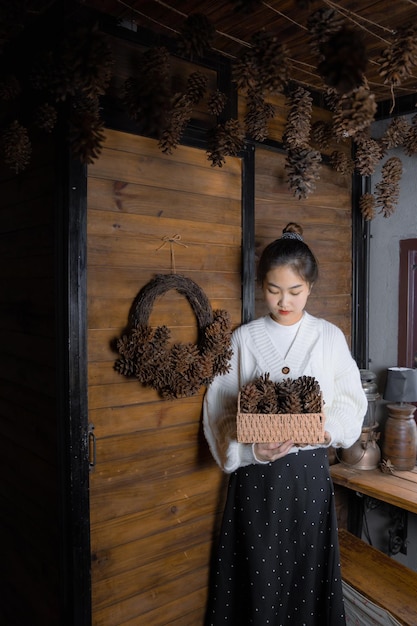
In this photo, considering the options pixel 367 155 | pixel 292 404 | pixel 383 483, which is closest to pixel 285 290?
pixel 292 404

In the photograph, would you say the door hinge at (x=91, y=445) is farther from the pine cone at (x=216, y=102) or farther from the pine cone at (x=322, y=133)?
the pine cone at (x=322, y=133)

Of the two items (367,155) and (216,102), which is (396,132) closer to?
(367,155)

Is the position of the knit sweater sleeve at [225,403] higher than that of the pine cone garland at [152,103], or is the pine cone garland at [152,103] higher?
the pine cone garland at [152,103]

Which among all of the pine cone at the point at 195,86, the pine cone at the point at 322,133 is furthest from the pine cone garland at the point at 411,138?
the pine cone at the point at 195,86

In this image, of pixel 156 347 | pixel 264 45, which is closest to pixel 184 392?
pixel 156 347

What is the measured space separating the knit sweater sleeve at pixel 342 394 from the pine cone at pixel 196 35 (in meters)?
1.18

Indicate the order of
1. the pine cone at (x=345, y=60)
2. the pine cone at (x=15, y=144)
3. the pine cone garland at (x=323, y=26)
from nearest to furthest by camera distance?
the pine cone at (x=345, y=60), the pine cone garland at (x=323, y=26), the pine cone at (x=15, y=144)

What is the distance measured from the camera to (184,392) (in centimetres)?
193

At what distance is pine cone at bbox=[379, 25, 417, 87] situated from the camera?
1360 millimetres

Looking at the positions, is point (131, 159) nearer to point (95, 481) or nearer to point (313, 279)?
point (313, 279)

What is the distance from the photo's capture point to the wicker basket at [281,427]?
1660mm

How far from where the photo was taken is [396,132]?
221 cm

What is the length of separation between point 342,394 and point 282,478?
1.32ft

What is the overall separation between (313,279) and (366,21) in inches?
35.9
